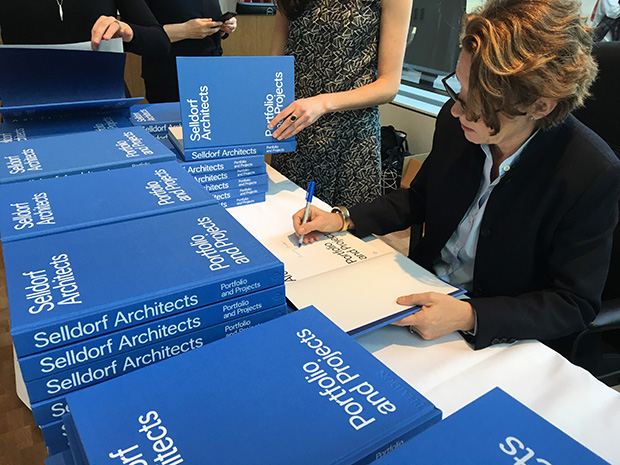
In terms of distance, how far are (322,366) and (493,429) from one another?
18 centimetres

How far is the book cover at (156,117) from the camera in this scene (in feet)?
4.55

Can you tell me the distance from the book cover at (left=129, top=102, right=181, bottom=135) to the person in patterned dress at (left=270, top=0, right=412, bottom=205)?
0.37 metres

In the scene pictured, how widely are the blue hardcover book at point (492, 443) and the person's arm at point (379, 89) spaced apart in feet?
3.06

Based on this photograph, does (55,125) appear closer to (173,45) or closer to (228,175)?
(228,175)

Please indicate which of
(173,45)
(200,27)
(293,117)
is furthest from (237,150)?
(173,45)

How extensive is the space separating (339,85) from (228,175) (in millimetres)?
475

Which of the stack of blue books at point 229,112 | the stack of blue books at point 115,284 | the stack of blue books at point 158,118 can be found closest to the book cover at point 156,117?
the stack of blue books at point 158,118

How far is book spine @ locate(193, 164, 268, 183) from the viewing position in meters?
1.21

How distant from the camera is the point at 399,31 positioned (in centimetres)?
135

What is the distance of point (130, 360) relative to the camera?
1.88ft

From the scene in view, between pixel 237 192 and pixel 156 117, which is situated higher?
pixel 156 117

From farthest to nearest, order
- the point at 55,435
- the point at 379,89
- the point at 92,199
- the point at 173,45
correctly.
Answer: the point at 173,45 < the point at 379,89 < the point at 92,199 < the point at 55,435

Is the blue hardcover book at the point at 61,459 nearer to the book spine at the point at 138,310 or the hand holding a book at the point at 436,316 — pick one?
the book spine at the point at 138,310

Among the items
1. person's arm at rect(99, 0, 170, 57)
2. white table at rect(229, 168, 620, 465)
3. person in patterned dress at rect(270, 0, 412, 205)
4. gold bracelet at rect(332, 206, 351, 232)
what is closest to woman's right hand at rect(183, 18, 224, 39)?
person's arm at rect(99, 0, 170, 57)
